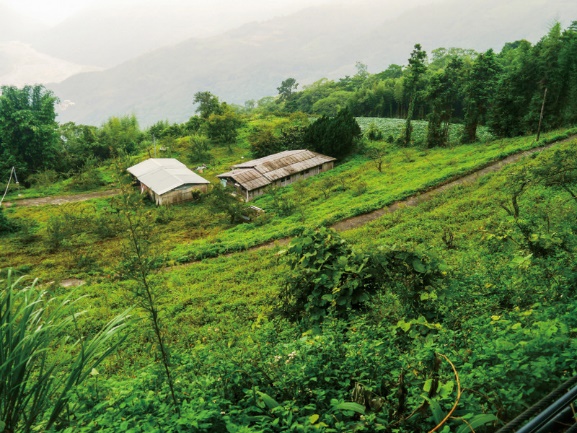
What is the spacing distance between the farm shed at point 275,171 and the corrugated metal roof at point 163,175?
2896 millimetres

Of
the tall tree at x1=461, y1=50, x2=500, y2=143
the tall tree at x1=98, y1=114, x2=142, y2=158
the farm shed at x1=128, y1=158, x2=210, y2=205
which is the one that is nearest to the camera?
the farm shed at x1=128, y1=158, x2=210, y2=205

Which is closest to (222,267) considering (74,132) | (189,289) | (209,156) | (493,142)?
(189,289)

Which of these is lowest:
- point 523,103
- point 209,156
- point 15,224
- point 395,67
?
point 15,224

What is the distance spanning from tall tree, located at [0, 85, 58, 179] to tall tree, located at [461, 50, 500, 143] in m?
45.3

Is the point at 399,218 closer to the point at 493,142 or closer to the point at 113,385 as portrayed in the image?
the point at 113,385

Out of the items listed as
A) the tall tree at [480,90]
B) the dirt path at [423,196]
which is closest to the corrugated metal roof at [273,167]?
the tall tree at [480,90]

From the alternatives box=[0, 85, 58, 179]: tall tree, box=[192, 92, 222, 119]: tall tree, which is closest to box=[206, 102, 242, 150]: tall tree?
box=[192, 92, 222, 119]: tall tree

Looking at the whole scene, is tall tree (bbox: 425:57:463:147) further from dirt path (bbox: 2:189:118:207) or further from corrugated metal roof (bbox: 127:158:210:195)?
dirt path (bbox: 2:189:118:207)

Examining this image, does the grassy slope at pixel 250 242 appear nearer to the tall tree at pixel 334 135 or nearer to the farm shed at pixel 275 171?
the farm shed at pixel 275 171

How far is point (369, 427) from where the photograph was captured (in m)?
3.26

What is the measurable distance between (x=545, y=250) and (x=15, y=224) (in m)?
31.5

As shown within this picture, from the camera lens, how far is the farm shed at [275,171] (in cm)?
3322

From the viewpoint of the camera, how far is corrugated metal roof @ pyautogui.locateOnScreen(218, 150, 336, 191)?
33.5 metres

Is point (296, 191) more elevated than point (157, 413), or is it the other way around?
point (157, 413)
